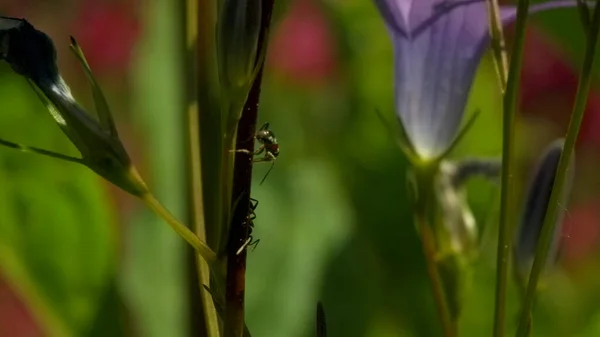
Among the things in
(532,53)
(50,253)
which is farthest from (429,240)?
(532,53)

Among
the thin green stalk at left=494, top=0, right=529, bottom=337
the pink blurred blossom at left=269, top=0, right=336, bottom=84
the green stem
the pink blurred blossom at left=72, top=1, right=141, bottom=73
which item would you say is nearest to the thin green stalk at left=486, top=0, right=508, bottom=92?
the thin green stalk at left=494, top=0, right=529, bottom=337

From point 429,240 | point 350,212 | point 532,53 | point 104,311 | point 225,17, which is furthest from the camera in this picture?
point 532,53

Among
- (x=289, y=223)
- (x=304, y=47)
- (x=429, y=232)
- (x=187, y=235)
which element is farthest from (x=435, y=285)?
(x=304, y=47)

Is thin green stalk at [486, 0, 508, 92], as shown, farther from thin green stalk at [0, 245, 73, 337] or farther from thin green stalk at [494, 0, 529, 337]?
thin green stalk at [0, 245, 73, 337]

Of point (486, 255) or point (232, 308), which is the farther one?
point (486, 255)

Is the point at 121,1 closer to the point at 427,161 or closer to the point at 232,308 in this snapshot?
the point at 427,161

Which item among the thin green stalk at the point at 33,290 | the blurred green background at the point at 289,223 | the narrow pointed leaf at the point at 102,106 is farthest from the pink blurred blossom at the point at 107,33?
the narrow pointed leaf at the point at 102,106

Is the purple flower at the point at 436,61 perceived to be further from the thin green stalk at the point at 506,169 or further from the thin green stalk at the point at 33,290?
the thin green stalk at the point at 33,290
